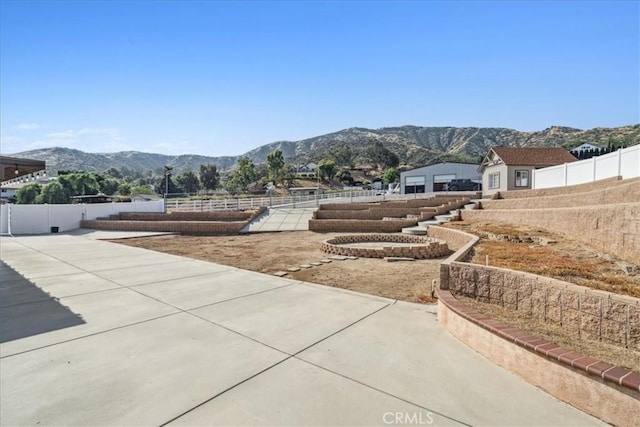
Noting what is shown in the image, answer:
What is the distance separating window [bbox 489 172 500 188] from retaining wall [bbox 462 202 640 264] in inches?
Answer: 835

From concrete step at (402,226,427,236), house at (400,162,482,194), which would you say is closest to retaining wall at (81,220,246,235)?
concrete step at (402,226,427,236)

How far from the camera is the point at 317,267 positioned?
923 cm

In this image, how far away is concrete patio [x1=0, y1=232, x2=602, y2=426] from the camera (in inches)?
112

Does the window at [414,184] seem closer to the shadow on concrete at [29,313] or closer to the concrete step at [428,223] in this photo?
the concrete step at [428,223]

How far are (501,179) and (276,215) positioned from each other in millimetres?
19834

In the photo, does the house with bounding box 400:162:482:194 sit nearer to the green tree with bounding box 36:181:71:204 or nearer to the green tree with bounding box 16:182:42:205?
the green tree with bounding box 36:181:71:204

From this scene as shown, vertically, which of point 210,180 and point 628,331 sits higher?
point 210,180

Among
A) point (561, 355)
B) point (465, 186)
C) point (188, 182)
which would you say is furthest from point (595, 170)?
point (188, 182)

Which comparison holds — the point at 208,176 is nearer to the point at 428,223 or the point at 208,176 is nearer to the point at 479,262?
the point at 428,223

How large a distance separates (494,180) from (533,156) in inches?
141

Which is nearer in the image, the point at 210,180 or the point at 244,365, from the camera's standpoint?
the point at 244,365

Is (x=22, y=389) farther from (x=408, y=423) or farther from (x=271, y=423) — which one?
(x=408, y=423)

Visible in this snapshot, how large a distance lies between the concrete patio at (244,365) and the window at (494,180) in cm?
2905

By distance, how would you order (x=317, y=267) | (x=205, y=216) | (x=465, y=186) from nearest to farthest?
1. (x=317, y=267)
2. (x=205, y=216)
3. (x=465, y=186)
